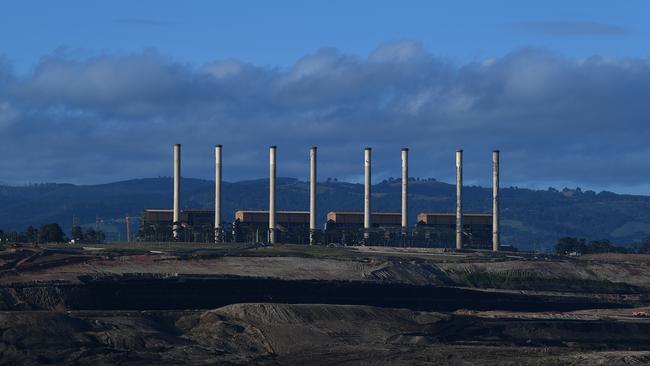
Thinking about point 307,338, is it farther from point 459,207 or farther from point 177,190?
point 459,207

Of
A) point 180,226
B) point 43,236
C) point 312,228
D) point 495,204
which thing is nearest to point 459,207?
point 495,204

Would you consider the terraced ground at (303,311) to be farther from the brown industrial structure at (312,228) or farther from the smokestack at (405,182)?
the smokestack at (405,182)

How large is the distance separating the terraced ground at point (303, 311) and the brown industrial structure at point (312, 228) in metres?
43.9

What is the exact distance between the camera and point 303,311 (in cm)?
9300

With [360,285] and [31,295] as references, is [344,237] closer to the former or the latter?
[360,285]

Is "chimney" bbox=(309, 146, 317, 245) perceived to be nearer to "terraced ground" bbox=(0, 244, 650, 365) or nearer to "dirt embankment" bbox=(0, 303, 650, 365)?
"terraced ground" bbox=(0, 244, 650, 365)

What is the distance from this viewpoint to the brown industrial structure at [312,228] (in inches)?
7377

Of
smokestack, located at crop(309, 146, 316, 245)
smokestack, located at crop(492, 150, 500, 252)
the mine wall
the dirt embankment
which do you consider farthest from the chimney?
the dirt embankment

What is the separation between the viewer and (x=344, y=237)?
7525 inches

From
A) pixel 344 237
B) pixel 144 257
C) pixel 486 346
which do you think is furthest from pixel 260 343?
pixel 344 237

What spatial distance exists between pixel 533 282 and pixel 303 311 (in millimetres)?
51917

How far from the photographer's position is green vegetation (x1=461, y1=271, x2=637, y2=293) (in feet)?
450

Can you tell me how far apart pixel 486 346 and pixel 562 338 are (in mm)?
9701

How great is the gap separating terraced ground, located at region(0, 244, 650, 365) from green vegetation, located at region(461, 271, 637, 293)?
0.26m
